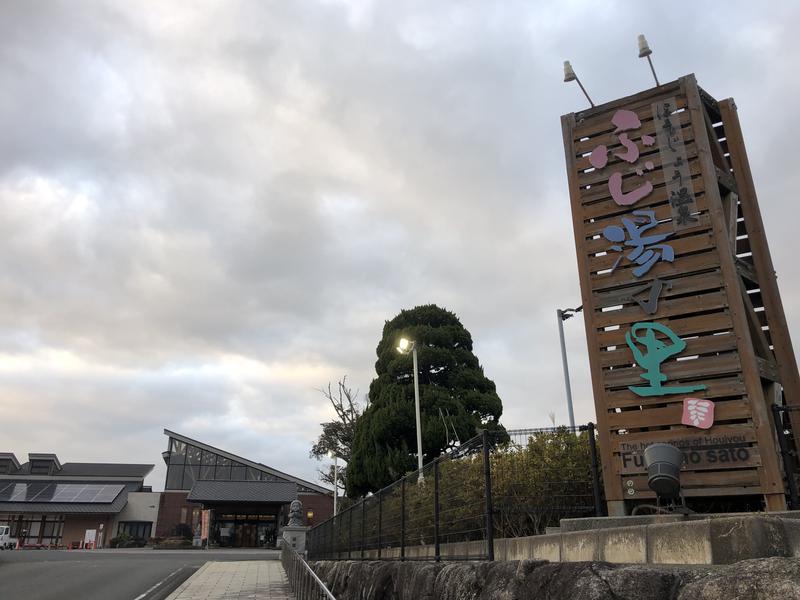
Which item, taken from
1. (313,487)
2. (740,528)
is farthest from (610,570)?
(313,487)

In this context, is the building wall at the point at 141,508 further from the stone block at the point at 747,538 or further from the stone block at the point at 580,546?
the stone block at the point at 747,538

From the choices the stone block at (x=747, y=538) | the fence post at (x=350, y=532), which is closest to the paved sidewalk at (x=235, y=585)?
the fence post at (x=350, y=532)

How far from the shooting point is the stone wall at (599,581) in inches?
109

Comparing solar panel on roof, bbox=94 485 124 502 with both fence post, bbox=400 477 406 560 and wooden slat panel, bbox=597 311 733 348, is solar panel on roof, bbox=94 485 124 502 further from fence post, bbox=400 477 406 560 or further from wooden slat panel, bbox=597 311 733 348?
wooden slat panel, bbox=597 311 733 348

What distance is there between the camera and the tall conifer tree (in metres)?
23.6

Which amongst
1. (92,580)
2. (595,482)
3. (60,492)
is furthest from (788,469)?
(60,492)

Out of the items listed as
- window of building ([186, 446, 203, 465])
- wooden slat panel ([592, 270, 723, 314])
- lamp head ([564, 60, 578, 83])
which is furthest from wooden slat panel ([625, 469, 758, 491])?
window of building ([186, 446, 203, 465])

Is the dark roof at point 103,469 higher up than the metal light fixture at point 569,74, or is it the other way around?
the metal light fixture at point 569,74

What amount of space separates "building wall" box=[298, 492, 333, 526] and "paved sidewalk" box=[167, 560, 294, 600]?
31284mm

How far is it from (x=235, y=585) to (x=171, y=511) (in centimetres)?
4117

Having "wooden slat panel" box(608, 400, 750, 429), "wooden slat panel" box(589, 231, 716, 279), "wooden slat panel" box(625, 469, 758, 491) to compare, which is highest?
"wooden slat panel" box(589, 231, 716, 279)

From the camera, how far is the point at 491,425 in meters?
24.1

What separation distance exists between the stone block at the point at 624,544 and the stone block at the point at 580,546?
7 cm

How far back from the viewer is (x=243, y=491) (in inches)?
2021
